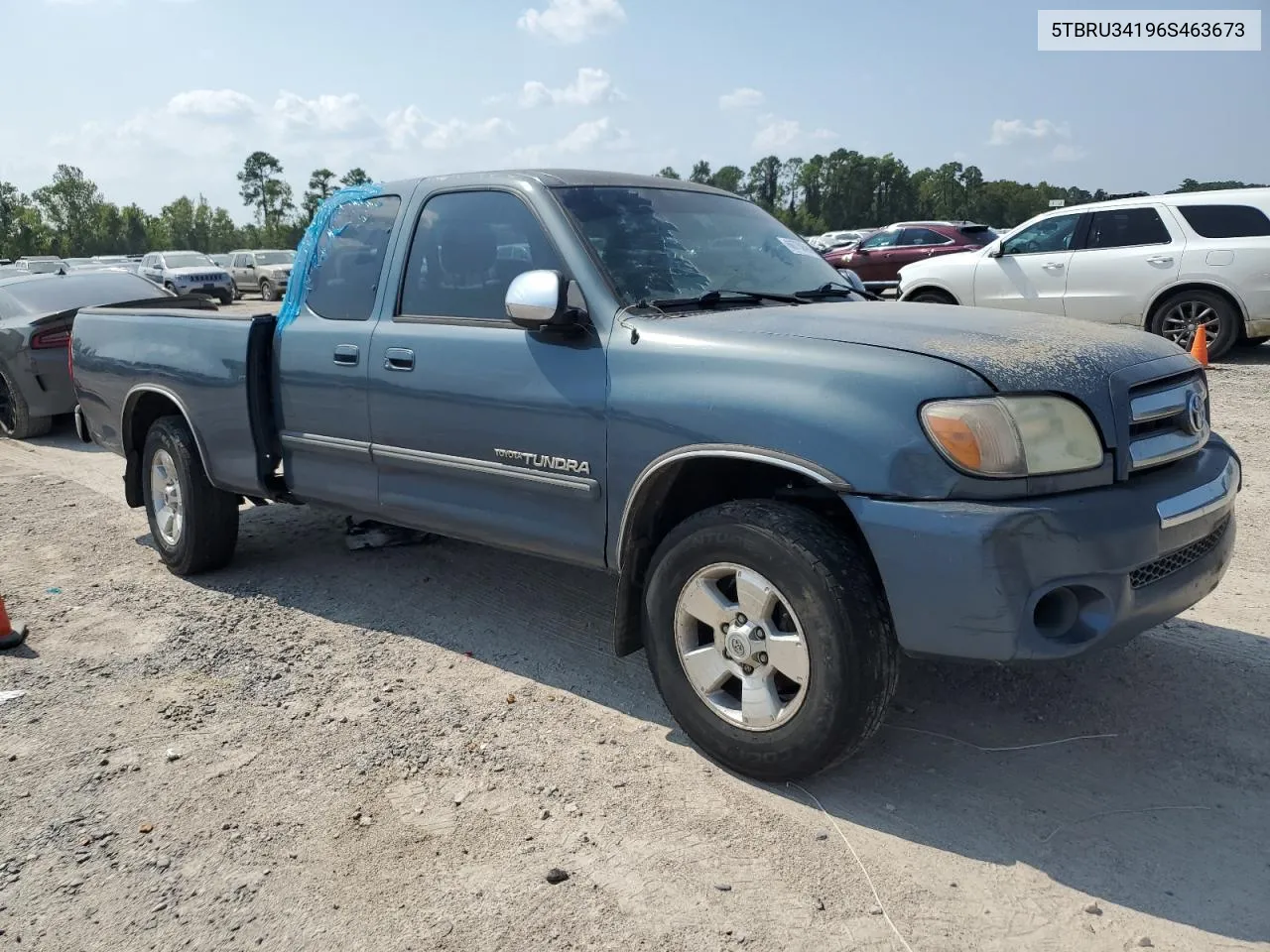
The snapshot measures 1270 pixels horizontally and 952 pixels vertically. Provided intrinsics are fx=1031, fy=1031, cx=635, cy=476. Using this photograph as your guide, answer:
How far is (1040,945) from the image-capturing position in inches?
96.2

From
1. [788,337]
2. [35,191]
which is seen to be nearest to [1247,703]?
[788,337]

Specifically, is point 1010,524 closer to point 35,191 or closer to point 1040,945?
point 1040,945

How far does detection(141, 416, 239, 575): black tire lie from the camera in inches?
204

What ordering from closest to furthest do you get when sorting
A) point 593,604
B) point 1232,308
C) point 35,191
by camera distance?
1. point 593,604
2. point 1232,308
3. point 35,191

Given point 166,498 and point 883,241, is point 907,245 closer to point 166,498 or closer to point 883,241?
point 883,241

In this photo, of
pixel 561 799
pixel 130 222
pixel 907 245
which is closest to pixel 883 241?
pixel 907 245

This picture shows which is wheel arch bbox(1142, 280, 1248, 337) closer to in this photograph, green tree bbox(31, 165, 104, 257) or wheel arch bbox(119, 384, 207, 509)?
wheel arch bbox(119, 384, 207, 509)

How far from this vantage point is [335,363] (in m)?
4.38

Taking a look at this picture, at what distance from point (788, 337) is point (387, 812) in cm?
188

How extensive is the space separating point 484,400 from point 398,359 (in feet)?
1.75

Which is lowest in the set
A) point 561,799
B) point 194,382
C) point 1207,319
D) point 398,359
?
point 561,799

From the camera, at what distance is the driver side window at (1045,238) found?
11.3 m

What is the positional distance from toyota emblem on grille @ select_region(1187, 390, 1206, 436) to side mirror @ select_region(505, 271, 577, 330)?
198 cm

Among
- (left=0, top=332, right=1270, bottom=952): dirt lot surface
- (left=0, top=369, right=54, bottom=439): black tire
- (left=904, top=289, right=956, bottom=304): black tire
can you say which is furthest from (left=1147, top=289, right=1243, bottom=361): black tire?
(left=0, top=369, right=54, bottom=439): black tire
